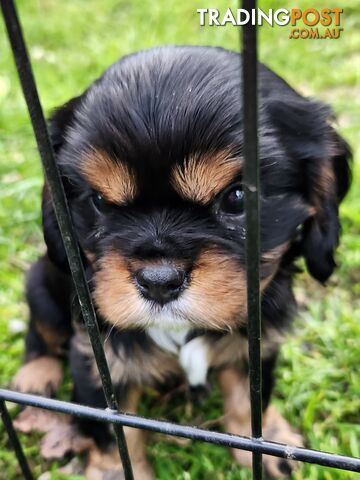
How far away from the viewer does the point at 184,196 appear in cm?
138

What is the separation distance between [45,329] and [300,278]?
1.14 m

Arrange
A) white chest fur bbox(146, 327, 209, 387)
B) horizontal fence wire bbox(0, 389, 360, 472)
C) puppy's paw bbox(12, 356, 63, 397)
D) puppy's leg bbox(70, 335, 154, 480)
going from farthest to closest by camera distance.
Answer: puppy's paw bbox(12, 356, 63, 397), puppy's leg bbox(70, 335, 154, 480), white chest fur bbox(146, 327, 209, 387), horizontal fence wire bbox(0, 389, 360, 472)

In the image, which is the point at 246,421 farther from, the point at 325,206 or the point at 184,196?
the point at 184,196

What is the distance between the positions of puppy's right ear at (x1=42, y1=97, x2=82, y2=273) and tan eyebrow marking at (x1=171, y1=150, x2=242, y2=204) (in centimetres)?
38

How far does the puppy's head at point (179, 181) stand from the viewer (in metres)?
→ 1.31

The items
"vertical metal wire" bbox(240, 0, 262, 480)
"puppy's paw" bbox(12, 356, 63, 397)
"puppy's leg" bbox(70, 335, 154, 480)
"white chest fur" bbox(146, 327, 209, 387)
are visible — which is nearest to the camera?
"vertical metal wire" bbox(240, 0, 262, 480)

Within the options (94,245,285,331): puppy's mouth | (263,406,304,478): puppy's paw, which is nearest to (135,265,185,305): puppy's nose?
(94,245,285,331): puppy's mouth

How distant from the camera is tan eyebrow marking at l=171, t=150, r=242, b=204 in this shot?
130 centimetres

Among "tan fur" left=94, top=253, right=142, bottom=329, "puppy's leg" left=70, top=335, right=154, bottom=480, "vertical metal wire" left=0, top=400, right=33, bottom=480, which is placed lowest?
"puppy's leg" left=70, top=335, right=154, bottom=480

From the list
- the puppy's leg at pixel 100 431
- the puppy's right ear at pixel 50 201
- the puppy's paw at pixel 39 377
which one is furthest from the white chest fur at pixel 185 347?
the puppy's paw at pixel 39 377

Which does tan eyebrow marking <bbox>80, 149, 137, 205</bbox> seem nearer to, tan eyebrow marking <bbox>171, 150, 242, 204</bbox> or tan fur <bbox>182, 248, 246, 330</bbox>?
tan eyebrow marking <bbox>171, 150, 242, 204</bbox>

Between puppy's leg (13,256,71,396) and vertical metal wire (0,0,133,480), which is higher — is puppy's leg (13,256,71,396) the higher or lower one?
the lower one

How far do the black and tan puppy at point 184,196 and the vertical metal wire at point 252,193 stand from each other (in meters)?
0.25

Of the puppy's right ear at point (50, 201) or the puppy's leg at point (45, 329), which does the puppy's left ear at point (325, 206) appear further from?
the puppy's leg at point (45, 329)
